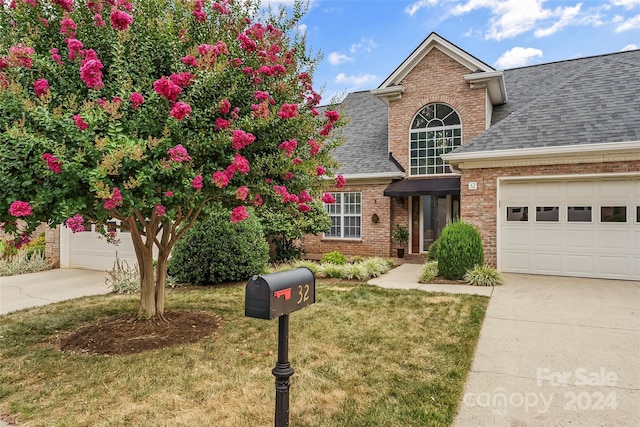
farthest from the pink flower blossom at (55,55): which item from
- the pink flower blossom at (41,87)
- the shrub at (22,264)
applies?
the shrub at (22,264)

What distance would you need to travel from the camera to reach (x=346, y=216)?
1439 cm

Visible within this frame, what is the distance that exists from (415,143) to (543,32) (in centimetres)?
521

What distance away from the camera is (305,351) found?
4.57 m

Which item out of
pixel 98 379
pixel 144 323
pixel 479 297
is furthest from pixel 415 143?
pixel 98 379

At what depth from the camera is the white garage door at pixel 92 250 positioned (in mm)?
11664

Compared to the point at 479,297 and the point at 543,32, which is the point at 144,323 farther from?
the point at 543,32

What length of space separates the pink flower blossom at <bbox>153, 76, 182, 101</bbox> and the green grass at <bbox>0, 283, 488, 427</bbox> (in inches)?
106

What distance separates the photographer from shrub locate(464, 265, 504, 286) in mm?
8438

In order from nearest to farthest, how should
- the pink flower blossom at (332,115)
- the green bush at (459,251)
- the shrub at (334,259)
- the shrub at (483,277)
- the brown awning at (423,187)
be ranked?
1. the pink flower blossom at (332,115)
2. the shrub at (483,277)
3. the green bush at (459,251)
4. the shrub at (334,259)
5. the brown awning at (423,187)

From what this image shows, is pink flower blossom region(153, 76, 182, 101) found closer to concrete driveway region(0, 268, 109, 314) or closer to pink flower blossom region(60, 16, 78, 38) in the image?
pink flower blossom region(60, 16, 78, 38)

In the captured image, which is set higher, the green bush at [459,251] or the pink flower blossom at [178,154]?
the pink flower blossom at [178,154]

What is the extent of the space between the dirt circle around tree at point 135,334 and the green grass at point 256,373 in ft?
0.63

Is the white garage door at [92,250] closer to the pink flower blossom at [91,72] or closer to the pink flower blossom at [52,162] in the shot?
the pink flower blossom at [52,162]

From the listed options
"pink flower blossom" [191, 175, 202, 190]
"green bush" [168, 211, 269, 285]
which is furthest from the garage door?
"pink flower blossom" [191, 175, 202, 190]
